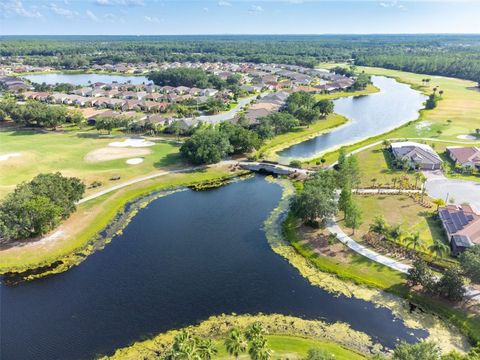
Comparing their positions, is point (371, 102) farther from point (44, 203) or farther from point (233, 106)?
→ point (44, 203)

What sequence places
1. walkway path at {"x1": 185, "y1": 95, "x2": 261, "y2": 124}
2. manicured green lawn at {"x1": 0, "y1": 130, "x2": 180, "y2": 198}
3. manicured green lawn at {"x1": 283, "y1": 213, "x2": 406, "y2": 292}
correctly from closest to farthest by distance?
manicured green lawn at {"x1": 283, "y1": 213, "x2": 406, "y2": 292}
manicured green lawn at {"x1": 0, "y1": 130, "x2": 180, "y2": 198}
walkway path at {"x1": 185, "y1": 95, "x2": 261, "y2": 124}

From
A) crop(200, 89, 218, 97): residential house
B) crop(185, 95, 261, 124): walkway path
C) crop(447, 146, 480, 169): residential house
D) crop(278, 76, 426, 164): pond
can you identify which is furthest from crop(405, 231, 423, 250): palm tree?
crop(200, 89, 218, 97): residential house

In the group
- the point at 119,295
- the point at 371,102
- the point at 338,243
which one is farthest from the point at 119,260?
the point at 371,102

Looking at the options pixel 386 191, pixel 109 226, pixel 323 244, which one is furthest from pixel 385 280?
pixel 109 226

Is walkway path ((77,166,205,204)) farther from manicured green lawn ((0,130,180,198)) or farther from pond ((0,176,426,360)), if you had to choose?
pond ((0,176,426,360))

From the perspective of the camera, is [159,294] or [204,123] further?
[204,123]

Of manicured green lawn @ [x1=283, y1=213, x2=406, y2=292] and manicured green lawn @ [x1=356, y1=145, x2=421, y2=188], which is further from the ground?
manicured green lawn @ [x1=356, y1=145, x2=421, y2=188]
